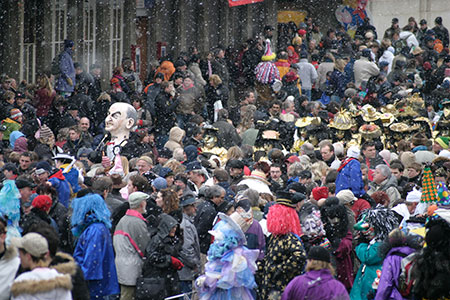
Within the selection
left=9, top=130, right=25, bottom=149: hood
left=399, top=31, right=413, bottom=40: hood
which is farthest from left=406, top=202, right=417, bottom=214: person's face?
left=399, top=31, right=413, bottom=40: hood

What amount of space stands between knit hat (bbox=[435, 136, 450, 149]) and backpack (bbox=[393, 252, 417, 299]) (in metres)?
8.22

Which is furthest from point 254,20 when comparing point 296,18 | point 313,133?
point 313,133

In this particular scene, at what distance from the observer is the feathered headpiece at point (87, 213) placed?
9008 mm

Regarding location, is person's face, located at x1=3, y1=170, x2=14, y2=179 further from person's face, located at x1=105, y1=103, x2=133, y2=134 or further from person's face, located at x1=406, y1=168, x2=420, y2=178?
person's face, located at x1=406, y1=168, x2=420, y2=178

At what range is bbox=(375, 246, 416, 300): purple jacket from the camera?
822 cm

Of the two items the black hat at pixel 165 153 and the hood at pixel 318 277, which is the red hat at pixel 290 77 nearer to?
the black hat at pixel 165 153

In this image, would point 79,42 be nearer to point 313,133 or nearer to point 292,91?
point 292,91

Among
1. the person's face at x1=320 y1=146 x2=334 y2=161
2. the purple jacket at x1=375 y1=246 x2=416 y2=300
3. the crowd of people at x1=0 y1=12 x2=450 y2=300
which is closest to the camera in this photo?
the crowd of people at x1=0 y1=12 x2=450 y2=300

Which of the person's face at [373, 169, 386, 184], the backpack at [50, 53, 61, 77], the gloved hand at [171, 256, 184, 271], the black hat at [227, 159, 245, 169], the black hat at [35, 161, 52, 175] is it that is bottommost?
the gloved hand at [171, 256, 184, 271]

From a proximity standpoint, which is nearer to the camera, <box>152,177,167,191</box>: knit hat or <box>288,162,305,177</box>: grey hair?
<box>152,177,167,191</box>: knit hat

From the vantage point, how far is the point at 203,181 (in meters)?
12.1

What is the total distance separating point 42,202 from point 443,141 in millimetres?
9064

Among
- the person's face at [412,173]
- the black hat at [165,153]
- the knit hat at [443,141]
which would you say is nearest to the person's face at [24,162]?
the black hat at [165,153]

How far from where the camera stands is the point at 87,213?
903 centimetres
